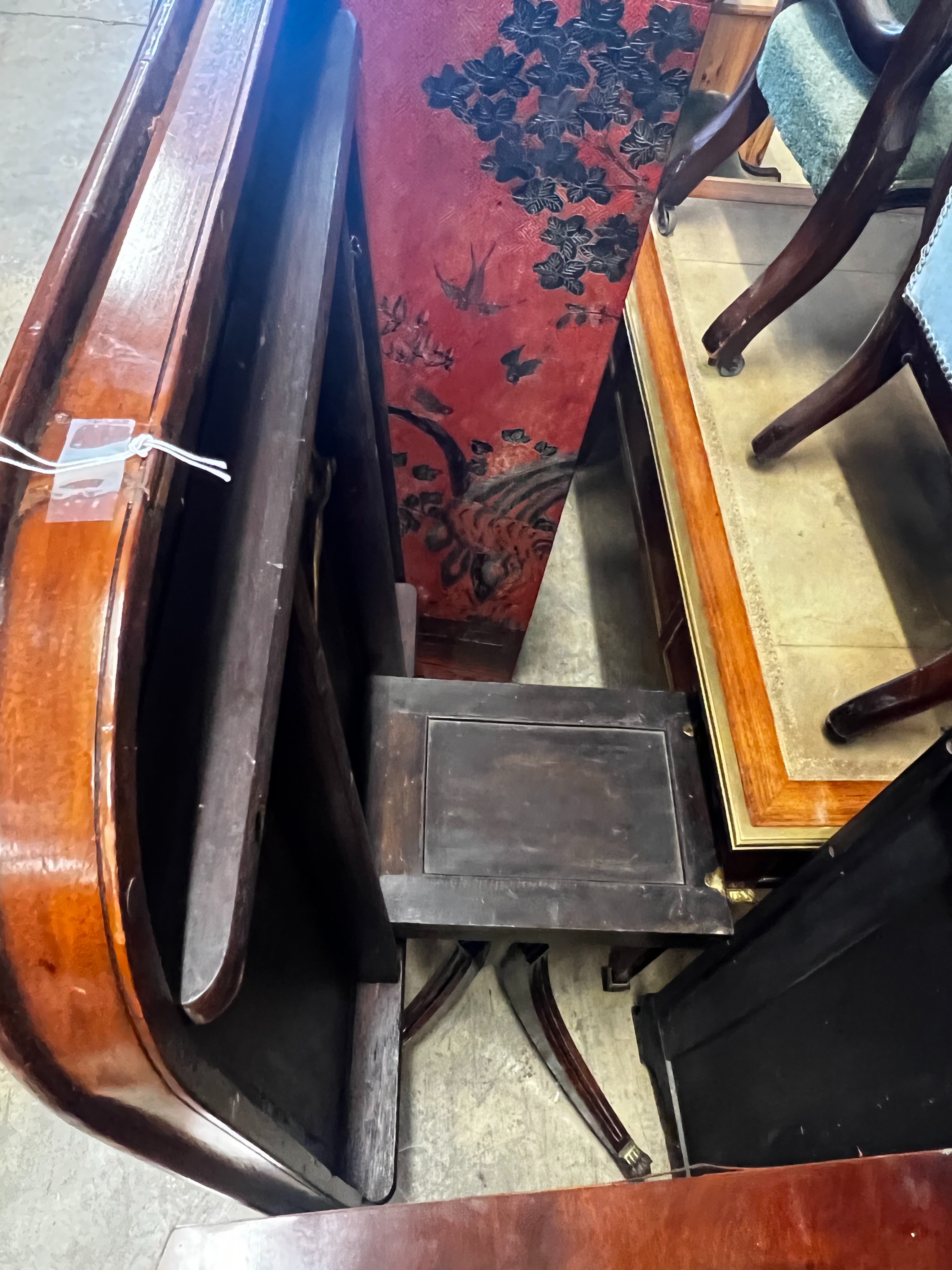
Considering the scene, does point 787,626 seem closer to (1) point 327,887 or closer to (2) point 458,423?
(2) point 458,423

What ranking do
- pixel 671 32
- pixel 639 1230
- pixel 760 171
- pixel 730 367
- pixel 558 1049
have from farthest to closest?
Result: 1. pixel 760 171
2. pixel 730 367
3. pixel 558 1049
4. pixel 671 32
5. pixel 639 1230

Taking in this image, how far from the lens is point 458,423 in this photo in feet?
3.43

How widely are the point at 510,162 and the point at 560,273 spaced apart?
A: 4.9 inches

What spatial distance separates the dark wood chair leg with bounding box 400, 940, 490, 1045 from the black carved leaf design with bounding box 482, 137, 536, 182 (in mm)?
933

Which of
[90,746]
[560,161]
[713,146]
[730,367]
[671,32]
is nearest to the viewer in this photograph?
[90,746]

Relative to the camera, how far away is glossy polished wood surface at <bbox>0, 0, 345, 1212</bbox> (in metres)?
0.21

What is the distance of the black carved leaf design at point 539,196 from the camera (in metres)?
0.78

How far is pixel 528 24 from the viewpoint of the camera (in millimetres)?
667

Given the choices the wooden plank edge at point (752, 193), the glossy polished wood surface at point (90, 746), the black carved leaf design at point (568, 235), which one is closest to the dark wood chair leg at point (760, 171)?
the wooden plank edge at point (752, 193)

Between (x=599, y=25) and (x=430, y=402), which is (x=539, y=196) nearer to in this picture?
(x=599, y=25)

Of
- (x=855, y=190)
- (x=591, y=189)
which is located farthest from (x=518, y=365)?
(x=855, y=190)

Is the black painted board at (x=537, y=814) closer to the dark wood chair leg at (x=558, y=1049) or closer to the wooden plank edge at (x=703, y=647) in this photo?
the wooden plank edge at (x=703, y=647)

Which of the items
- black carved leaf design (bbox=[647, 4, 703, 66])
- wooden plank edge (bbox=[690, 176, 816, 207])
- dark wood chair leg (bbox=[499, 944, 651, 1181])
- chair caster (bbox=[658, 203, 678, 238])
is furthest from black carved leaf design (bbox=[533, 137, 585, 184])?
wooden plank edge (bbox=[690, 176, 816, 207])

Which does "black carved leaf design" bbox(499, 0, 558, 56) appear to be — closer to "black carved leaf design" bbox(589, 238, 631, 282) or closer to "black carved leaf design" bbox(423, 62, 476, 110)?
"black carved leaf design" bbox(423, 62, 476, 110)
